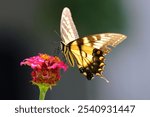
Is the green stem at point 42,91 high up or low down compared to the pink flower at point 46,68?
down

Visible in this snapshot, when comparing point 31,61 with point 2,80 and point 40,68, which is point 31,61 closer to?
point 40,68

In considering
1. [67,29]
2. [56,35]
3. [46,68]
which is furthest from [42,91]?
[56,35]

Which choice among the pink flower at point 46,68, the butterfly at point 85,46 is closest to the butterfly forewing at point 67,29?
the butterfly at point 85,46

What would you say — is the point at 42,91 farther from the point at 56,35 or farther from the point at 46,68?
the point at 56,35

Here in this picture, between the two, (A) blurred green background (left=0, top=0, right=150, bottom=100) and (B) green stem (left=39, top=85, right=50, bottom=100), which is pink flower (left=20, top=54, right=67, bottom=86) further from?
(A) blurred green background (left=0, top=0, right=150, bottom=100)

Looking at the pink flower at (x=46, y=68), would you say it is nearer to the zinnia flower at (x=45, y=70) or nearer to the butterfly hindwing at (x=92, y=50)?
the zinnia flower at (x=45, y=70)

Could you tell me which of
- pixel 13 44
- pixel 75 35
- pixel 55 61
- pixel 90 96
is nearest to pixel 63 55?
pixel 75 35

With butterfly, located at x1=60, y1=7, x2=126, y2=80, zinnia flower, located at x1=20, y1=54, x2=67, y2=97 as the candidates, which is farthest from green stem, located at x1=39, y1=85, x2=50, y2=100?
butterfly, located at x1=60, y1=7, x2=126, y2=80
